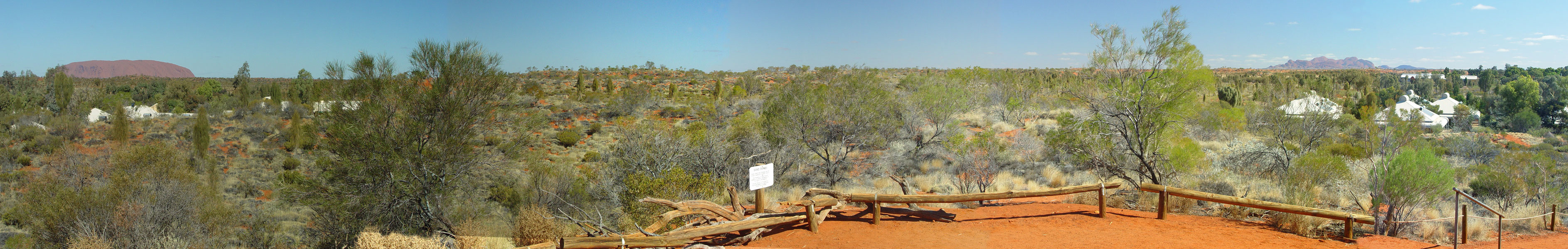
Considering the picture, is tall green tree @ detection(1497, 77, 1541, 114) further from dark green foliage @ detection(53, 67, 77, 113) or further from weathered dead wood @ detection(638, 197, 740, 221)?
dark green foliage @ detection(53, 67, 77, 113)

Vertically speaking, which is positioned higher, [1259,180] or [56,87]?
[56,87]

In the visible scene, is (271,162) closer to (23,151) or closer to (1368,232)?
(23,151)

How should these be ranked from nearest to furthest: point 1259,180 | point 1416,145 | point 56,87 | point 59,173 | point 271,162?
point 1416,145
point 1259,180
point 59,173
point 271,162
point 56,87

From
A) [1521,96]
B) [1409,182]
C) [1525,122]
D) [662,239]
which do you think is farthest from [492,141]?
[1521,96]

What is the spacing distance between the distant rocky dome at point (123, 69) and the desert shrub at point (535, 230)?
83337 mm

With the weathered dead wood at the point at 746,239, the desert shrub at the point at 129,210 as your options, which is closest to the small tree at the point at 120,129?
the desert shrub at the point at 129,210

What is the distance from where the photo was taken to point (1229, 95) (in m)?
33.5

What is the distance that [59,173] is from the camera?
1780cm

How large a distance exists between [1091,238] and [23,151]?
36798 mm

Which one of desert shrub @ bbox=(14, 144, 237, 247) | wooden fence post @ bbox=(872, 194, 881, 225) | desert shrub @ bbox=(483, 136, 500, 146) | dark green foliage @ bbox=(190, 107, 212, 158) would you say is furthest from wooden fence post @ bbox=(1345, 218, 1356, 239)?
dark green foliage @ bbox=(190, 107, 212, 158)

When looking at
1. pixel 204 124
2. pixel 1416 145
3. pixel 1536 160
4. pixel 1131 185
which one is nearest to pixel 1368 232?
pixel 1131 185

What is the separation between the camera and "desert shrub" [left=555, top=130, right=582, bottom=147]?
25094 millimetres

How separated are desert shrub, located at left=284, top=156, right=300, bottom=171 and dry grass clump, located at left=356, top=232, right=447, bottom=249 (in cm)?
2099

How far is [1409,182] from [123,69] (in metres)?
98.6
